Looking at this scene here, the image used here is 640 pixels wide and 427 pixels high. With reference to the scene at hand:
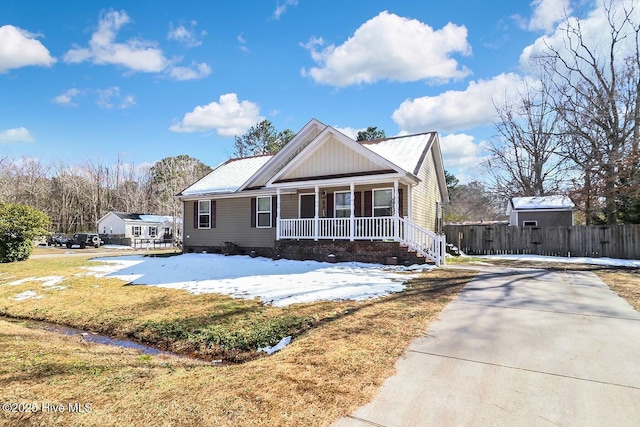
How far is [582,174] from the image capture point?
20062 millimetres

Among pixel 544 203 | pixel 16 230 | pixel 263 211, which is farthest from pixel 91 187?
pixel 544 203

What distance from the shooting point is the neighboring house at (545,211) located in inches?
902

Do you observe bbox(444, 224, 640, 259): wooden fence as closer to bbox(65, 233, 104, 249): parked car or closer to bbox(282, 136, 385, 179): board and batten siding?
bbox(282, 136, 385, 179): board and batten siding

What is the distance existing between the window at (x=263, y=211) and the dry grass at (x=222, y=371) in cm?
917

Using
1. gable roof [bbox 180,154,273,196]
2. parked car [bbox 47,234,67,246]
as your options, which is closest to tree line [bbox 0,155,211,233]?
parked car [bbox 47,234,67,246]

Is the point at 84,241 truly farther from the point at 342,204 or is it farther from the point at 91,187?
the point at 342,204

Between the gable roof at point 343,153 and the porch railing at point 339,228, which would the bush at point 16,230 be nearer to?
the gable roof at point 343,153

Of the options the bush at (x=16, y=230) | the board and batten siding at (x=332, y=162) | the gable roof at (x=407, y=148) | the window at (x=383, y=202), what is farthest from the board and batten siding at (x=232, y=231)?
the bush at (x=16, y=230)

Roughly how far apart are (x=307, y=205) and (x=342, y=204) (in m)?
1.66

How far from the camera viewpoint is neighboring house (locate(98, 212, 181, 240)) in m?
39.5

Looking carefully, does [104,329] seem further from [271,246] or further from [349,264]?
[271,246]

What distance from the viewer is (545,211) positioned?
23.6 m

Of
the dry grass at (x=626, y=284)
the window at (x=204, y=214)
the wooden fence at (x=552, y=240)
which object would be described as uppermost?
the window at (x=204, y=214)

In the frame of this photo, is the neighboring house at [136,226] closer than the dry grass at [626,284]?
No
